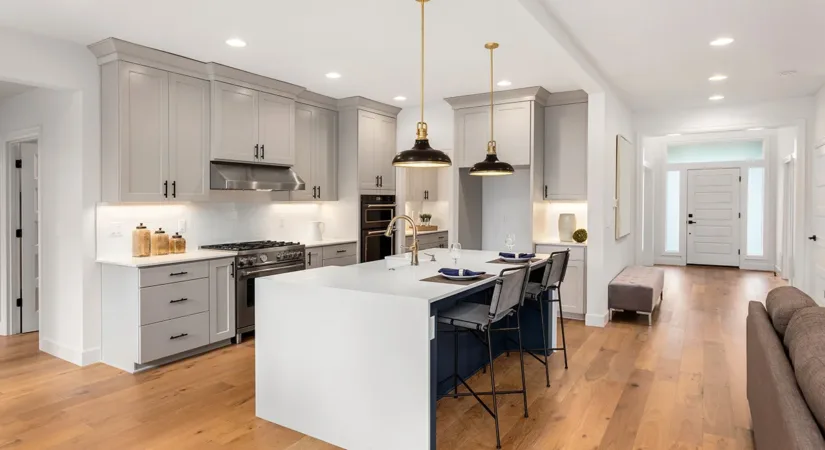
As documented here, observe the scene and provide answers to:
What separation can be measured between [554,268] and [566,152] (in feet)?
8.37

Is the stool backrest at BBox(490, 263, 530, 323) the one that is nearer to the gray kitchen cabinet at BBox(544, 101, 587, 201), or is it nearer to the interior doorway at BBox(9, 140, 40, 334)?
the gray kitchen cabinet at BBox(544, 101, 587, 201)

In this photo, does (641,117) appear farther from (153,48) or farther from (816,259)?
(153,48)

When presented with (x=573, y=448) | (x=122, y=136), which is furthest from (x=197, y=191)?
(x=573, y=448)

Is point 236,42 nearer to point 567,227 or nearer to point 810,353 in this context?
point 567,227

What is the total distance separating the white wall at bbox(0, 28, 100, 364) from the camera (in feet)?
13.1

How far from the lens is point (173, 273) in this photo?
4.18 meters

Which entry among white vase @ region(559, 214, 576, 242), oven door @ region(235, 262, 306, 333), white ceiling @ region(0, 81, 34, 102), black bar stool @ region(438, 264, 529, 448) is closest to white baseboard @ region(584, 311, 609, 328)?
white vase @ region(559, 214, 576, 242)

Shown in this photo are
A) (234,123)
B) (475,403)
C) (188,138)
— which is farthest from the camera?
(234,123)

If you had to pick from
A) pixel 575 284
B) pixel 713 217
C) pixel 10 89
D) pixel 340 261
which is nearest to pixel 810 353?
pixel 575 284

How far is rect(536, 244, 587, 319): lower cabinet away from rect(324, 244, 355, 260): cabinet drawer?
7.82 ft

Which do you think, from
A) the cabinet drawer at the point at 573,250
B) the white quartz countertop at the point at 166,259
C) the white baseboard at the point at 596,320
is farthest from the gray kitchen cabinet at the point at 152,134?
the white baseboard at the point at 596,320

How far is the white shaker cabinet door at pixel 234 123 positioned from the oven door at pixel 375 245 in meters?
1.80

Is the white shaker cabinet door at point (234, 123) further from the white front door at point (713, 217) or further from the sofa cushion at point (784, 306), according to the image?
the white front door at point (713, 217)

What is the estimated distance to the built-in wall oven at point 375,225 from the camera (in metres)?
6.38
